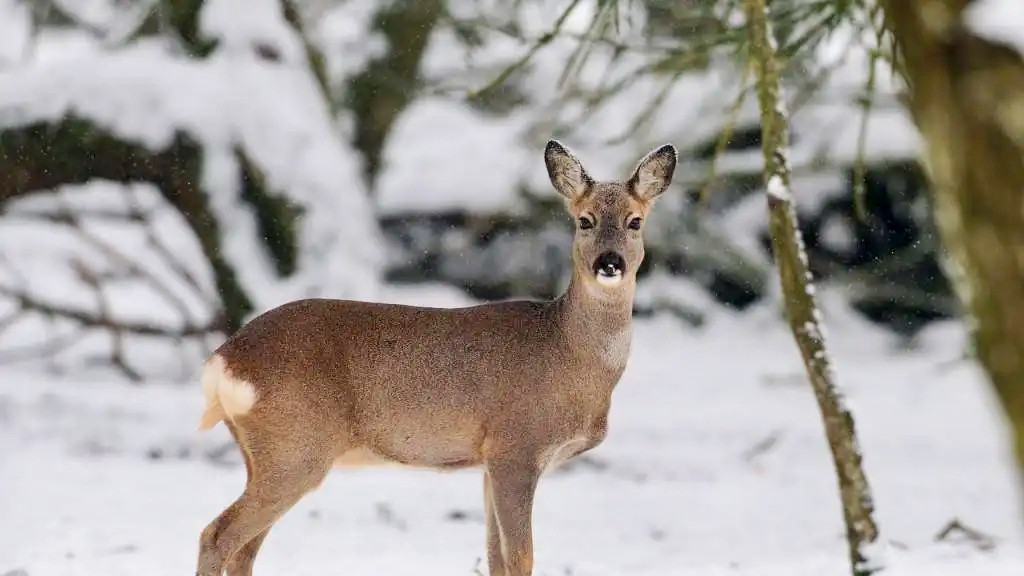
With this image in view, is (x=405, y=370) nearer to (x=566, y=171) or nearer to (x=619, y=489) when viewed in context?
(x=566, y=171)

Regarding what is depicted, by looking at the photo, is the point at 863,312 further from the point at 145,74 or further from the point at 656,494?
the point at 145,74

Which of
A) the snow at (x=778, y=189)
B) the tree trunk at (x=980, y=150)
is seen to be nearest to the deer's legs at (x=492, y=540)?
the snow at (x=778, y=189)

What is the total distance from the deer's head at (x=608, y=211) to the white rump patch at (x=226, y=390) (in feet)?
3.84

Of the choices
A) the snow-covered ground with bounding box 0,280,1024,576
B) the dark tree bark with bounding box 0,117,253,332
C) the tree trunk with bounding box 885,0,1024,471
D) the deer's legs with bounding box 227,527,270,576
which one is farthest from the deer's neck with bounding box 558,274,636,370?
the dark tree bark with bounding box 0,117,253,332

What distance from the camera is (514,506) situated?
4.66 meters

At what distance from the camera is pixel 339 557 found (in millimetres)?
6035

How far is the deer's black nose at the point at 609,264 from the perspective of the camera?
4.68 metres

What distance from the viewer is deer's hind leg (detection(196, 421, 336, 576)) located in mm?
4484

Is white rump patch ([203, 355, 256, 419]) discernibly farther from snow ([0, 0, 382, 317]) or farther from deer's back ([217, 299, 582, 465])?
snow ([0, 0, 382, 317])

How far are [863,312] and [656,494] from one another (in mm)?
4744

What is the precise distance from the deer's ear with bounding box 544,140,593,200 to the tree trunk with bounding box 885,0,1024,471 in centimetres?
317

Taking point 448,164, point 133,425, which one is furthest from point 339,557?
point 448,164

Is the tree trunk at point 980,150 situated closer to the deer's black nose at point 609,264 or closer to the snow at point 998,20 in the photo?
the snow at point 998,20

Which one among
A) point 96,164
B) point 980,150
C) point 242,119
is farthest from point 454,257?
point 980,150
